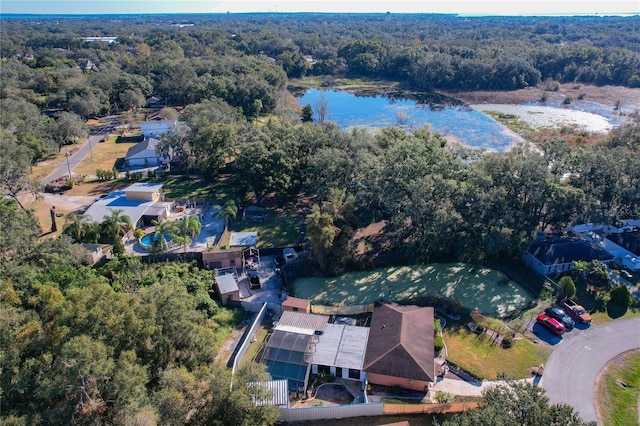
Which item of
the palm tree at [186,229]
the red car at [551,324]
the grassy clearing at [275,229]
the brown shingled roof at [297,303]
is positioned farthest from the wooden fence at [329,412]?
the palm tree at [186,229]

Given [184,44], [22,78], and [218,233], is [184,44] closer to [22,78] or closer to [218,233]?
[22,78]

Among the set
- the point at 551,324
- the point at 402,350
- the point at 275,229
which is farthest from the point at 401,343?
the point at 275,229

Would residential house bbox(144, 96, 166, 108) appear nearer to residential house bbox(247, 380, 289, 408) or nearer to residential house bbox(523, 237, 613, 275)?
residential house bbox(523, 237, 613, 275)

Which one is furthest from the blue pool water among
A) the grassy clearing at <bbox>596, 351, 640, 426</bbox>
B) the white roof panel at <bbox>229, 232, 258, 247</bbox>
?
the grassy clearing at <bbox>596, 351, 640, 426</bbox>

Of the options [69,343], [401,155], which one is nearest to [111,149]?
[401,155]

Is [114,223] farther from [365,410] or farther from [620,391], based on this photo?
[620,391]

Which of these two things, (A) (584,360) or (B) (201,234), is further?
(B) (201,234)

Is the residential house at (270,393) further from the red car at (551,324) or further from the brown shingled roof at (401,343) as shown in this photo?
the red car at (551,324)
